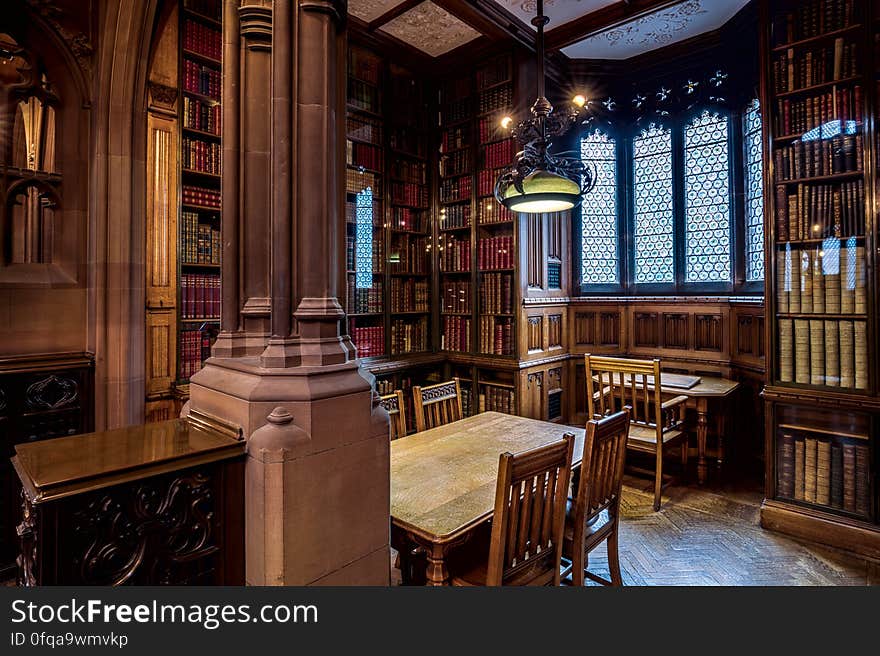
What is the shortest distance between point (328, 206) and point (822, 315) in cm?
299

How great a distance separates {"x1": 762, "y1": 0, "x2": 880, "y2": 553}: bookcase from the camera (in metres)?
2.80

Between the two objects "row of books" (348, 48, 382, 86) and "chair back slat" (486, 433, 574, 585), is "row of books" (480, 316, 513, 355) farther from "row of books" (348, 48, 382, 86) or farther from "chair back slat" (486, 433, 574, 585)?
"chair back slat" (486, 433, 574, 585)

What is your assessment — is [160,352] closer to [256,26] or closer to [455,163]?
[256,26]

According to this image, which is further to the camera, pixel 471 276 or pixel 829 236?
pixel 471 276

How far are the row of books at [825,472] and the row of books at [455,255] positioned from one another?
2.83 m

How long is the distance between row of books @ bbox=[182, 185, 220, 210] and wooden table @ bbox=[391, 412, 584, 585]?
6.66ft

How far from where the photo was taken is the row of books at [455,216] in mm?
4738

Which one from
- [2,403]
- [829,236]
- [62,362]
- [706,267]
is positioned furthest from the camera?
[706,267]

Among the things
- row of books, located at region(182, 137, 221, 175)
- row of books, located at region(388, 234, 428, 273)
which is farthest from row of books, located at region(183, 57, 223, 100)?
row of books, located at region(388, 234, 428, 273)

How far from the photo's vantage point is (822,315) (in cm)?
296

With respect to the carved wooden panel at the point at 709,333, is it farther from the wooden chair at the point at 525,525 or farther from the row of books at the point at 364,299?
the wooden chair at the point at 525,525

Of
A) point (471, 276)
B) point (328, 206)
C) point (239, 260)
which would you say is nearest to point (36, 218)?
point (239, 260)

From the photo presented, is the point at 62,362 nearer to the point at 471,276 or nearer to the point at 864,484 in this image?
the point at 471,276

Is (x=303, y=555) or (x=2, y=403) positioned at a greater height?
(x=2, y=403)
